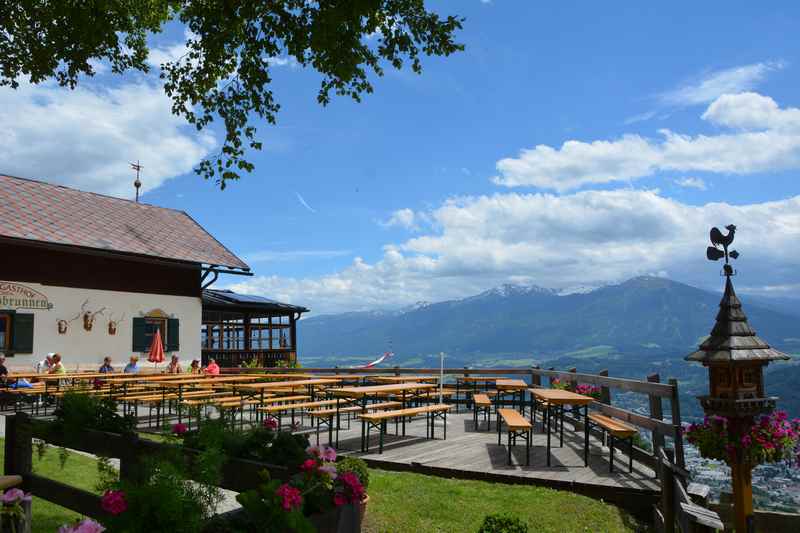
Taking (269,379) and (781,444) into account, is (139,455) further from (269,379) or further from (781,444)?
(269,379)

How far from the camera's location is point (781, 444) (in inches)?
253

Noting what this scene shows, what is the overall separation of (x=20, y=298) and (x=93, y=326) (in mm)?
2334

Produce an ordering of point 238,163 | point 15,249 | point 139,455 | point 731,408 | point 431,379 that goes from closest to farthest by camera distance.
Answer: point 139,455, point 731,408, point 238,163, point 431,379, point 15,249

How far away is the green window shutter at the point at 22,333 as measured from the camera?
677 inches

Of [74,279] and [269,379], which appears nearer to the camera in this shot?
[269,379]

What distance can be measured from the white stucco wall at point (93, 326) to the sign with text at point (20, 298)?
0.12 meters

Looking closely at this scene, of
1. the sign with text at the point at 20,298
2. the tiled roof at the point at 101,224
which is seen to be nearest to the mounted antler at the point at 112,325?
the sign with text at the point at 20,298

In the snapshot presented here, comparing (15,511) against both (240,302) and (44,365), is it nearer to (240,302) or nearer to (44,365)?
(44,365)

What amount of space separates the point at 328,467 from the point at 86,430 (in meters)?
2.61

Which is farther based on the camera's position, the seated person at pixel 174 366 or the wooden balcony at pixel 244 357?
the wooden balcony at pixel 244 357

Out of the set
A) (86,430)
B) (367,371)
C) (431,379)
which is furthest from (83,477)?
(367,371)

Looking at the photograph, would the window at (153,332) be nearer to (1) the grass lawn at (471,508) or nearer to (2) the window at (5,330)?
(2) the window at (5,330)

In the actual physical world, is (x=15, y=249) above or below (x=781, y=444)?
above

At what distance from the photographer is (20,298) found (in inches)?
693
